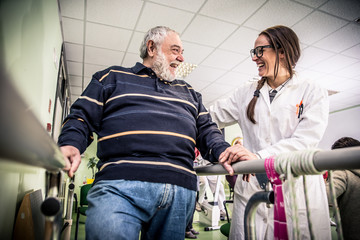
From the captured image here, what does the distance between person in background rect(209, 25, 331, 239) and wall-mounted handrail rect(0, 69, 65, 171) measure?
2.35ft

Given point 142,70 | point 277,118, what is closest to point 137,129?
point 142,70

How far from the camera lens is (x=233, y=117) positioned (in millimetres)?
1559

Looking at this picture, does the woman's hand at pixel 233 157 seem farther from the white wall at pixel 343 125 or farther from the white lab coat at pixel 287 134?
the white wall at pixel 343 125

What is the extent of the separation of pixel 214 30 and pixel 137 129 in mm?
3101

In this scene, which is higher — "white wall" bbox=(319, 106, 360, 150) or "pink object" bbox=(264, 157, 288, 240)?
"white wall" bbox=(319, 106, 360, 150)

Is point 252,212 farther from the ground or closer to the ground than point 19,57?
closer to the ground

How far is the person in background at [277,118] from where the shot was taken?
1.13m

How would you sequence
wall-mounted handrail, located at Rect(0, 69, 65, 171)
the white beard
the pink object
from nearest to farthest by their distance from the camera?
wall-mounted handrail, located at Rect(0, 69, 65, 171)
the pink object
the white beard

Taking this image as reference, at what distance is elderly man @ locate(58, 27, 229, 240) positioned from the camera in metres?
0.82

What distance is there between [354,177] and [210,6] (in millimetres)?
2536

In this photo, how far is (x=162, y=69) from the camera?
1243 millimetres

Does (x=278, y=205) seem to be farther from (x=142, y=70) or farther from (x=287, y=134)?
(x=142, y=70)

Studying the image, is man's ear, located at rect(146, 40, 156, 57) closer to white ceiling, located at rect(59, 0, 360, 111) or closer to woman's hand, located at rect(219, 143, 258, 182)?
woman's hand, located at rect(219, 143, 258, 182)

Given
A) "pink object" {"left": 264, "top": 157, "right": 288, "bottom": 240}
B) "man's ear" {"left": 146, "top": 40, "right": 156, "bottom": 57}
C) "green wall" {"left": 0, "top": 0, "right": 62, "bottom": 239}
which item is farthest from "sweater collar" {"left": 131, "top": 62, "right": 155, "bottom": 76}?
"pink object" {"left": 264, "top": 157, "right": 288, "bottom": 240}
